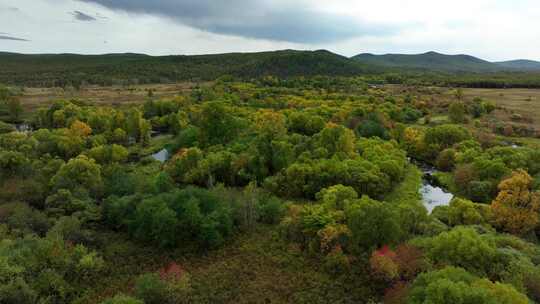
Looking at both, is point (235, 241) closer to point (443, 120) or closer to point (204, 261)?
point (204, 261)

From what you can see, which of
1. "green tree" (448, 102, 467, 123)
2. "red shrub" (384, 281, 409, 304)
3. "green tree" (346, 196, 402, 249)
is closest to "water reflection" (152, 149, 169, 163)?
"green tree" (346, 196, 402, 249)

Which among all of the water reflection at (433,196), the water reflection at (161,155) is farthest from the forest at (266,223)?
the water reflection at (161,155)

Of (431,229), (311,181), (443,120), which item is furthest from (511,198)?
(443,120)

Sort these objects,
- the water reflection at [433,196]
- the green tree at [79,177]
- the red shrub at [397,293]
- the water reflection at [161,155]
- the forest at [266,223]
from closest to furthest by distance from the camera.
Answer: the red shrub at [397,293]
the forest at [266,223]
the green tree at [79,177]
the water reflection at [433,196]
the water reflection at [161,155]

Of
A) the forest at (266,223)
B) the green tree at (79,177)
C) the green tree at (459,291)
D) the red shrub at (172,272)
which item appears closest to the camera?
the green tree at (459,291)

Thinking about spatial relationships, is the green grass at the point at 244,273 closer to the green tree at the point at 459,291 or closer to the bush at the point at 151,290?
the bush at the point at 151,290

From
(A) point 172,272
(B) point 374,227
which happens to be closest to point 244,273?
(A) point 172,272

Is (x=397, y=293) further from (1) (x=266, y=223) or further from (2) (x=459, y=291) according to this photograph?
(1) (x=266, y=223)
